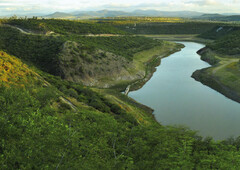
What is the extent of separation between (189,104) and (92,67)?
2860cm

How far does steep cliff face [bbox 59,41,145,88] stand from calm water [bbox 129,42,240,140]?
8249 mm

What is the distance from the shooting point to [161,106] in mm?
46875

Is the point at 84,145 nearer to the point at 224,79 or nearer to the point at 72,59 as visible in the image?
the point at 72,59

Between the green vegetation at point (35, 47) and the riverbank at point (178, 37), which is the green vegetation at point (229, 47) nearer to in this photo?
the riverbank at point (178, 37)

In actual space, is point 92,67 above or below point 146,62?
above

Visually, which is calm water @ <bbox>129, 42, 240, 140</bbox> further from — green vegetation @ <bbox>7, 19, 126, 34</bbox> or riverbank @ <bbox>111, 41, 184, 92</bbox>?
green vegetation @ <bbox>7, 19, 126, 34</bbox>

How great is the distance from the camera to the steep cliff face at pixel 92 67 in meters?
57.9

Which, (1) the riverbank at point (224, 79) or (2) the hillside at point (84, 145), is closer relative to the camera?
(2) the hillside at point (84, 145)

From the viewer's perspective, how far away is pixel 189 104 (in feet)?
155

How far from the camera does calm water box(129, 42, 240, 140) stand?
123 ft

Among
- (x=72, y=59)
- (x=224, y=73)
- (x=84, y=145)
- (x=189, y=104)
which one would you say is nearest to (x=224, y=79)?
(x=224, y=73)

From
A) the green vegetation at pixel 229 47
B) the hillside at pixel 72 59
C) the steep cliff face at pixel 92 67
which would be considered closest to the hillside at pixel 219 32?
the green vegetation at pixel 229 47

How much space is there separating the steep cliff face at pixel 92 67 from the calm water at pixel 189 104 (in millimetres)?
8249

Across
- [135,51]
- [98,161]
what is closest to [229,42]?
[135,51]
